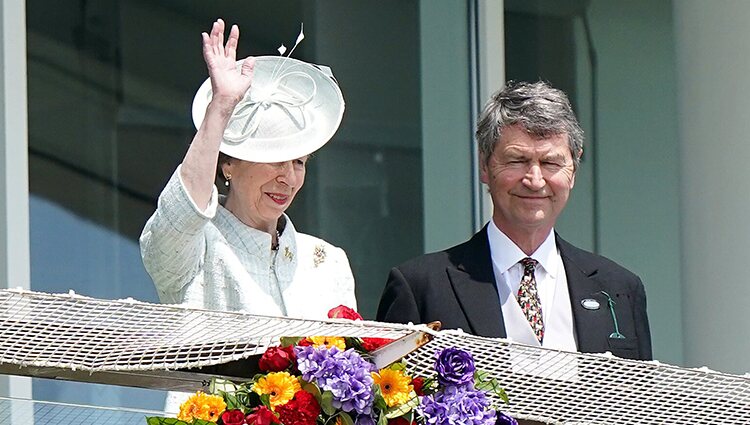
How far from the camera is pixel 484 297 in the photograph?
152 inches

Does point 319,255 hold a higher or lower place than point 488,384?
higher

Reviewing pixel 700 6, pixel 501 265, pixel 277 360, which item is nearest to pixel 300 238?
pixel 501 265

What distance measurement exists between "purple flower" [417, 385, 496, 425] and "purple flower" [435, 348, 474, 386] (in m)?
0.01

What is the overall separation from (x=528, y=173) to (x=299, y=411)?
164cm

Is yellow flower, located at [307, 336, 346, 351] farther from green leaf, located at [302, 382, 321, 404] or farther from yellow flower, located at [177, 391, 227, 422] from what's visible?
yellow flower, located at [177, 391, 227, 422]

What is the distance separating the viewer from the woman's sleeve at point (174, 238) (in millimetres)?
3447

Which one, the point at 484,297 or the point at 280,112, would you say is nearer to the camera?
the point at 484,297

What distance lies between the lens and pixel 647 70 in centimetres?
786

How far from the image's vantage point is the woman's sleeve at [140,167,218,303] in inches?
136

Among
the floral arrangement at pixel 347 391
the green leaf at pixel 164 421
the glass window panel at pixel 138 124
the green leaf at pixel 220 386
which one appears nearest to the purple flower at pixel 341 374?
the floral arrangement at pixel 347 391

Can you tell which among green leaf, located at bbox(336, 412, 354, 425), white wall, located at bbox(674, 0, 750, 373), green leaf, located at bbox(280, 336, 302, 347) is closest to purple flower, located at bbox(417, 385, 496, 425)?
green leaf, located at bbox(336, 412, 354, 425)

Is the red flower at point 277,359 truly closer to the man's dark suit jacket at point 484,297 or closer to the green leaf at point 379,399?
the green leaf at point 379,399

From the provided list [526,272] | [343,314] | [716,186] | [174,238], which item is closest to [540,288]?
[526,272]

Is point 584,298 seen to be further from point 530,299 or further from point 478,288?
point 478,288
